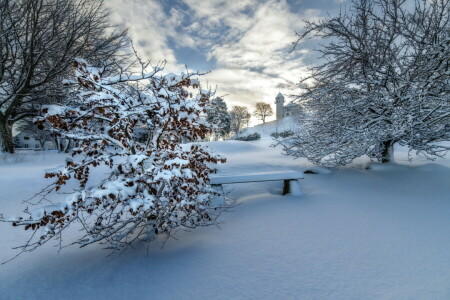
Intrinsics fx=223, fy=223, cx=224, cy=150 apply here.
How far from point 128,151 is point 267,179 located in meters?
2.58

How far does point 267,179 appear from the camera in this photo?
4.28 meters

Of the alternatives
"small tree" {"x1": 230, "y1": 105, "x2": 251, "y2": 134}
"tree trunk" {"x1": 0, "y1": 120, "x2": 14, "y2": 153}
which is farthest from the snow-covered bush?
"small tree" {"x1": 230, "y1": 105, "x2": 251, "y2": 134}

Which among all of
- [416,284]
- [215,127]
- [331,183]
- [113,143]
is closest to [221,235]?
[215,127]

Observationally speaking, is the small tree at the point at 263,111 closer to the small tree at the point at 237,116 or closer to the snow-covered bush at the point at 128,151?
the small tree at the point at 237,116

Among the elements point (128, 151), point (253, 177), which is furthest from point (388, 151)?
point (128, 151)

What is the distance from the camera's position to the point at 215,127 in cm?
297

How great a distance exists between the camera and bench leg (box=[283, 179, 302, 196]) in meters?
4.31

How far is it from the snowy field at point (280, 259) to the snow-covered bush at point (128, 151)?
0.32m

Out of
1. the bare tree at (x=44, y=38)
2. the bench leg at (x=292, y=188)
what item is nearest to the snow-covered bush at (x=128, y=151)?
the bench leg at (x=292, y=188)

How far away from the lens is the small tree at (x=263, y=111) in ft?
217

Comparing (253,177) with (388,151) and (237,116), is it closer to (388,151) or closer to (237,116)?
(388,151)

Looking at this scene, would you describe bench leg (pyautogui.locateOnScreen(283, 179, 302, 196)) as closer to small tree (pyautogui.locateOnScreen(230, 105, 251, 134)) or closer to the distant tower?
small tree (pyautogui.locateOnScreen(230, 105, 251, 134))

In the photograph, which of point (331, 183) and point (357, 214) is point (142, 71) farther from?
point (331, 183)

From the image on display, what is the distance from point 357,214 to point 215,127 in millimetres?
2541
